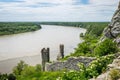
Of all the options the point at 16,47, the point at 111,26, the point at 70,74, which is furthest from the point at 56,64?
the point at 16,47

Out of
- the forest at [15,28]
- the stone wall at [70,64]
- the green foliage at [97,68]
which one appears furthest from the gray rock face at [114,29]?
the forest at [15,28]

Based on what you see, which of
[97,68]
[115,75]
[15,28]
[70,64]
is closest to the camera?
[115,75]

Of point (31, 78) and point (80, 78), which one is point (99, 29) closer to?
point (31, 78)

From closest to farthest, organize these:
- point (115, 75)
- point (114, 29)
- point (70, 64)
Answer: point (115, 75) < point (70, 64) < point (114, 29)

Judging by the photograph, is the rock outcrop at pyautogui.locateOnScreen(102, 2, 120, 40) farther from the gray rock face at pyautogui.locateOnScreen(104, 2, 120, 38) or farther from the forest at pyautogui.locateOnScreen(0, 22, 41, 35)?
the forest at pyautogui.locateOnScreen(0, 22, 41, 35)

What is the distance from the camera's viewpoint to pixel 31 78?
52.5 feet

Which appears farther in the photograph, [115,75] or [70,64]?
[70,64]

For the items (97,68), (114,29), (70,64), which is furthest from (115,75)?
(114,29)

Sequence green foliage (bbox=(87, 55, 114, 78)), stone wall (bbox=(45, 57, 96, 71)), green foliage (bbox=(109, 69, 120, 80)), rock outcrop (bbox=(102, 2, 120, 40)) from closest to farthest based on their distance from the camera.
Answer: green foliage (bbox=(109, 69, 120, 80))
green foliage (bbox=(87, 55, 114, 78))
stone wall (bbox=(45, 57, 96, 71))
rock outcrop (bbox=(102, 2, 120, 40))

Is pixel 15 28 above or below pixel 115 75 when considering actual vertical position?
below

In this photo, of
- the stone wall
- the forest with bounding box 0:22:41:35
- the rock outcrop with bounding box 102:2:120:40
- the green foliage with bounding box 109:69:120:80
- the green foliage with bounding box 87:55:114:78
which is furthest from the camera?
the forest with bounding box 0:22:41:35

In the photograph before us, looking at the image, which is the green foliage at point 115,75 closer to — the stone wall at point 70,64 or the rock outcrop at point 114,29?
the stone wall at point 70,64

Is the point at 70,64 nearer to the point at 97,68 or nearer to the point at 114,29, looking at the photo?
the point at 97,68

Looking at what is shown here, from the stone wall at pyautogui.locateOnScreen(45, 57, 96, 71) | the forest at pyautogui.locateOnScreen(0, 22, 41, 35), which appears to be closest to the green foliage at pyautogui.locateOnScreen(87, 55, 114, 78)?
the stone wall at pyautogui.locateOnScreen(45, 57, 96, 71)
